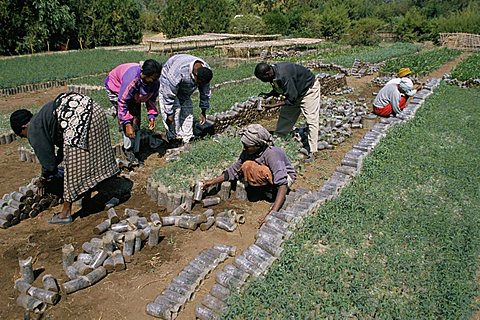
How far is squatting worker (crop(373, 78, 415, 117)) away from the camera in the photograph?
343 inches

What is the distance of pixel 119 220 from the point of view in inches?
195

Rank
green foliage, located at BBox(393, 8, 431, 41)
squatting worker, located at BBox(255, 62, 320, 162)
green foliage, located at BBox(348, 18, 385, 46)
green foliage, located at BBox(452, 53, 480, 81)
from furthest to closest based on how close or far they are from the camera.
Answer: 1. green foliage, located at BBox(393, 8, 431, 41)
2. green foliage, located at BBox(348, 18, 385, 46)
3. green foliage, located at BBox(452, 53, 480, 81)
4. squatting worker, located at BBox(255, 62, 320, 162)

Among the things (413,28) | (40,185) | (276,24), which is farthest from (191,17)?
(40,185)

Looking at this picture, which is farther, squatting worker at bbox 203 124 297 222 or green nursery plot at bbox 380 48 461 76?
green nursery plot at bbox 380 48 461 76

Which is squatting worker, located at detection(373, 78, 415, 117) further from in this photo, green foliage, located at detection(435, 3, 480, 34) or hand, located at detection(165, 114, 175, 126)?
green foliage, located at detection(435, 3, 480, 34)

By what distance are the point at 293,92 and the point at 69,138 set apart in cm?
340

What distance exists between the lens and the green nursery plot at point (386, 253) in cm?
337

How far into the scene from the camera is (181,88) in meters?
6.50

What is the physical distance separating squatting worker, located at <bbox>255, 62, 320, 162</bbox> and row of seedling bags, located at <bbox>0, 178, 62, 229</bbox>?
3.34 meters

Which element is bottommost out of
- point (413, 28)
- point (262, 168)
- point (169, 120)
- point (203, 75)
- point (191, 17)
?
point (262, 168)

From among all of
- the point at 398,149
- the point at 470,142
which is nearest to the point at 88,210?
the point at 398,149

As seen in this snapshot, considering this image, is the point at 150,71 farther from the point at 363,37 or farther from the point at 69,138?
the point at 363,37

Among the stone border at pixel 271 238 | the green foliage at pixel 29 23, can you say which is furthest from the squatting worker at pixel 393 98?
the green foliage at pixel 29 23

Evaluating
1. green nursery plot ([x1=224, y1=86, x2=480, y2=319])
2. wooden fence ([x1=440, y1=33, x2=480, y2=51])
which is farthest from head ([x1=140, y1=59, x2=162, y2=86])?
wooden fence ([x1=440, y1=33, x2=480, y2=51])
